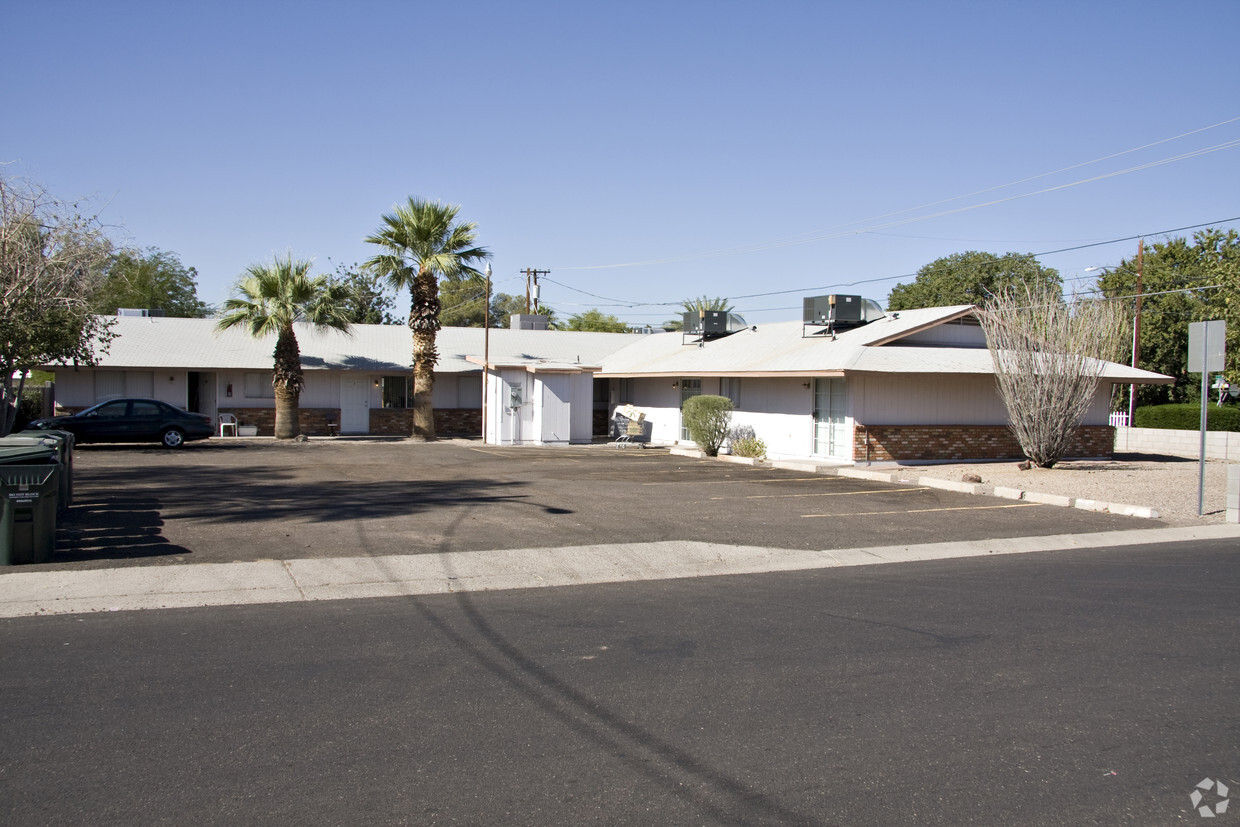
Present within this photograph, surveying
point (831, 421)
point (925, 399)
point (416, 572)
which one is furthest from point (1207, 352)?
point (416, 572)

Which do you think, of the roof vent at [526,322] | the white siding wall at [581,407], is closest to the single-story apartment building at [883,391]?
the white siding wall at [581,407]

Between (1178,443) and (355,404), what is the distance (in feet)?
92.2

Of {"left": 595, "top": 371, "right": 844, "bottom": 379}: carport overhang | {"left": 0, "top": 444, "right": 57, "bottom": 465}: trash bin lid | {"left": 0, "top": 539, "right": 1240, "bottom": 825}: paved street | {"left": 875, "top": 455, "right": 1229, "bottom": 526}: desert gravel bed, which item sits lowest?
{"left": 0, "top": 539, "right": 1240, "bottom": 825}: paved street

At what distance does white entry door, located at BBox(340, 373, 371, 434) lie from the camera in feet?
116

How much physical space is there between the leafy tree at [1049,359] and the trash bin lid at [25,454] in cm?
1903

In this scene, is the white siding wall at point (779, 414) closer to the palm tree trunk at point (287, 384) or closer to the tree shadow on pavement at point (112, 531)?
the palm tree trunk at point (287, 384)

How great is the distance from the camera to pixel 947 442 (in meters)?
25.0

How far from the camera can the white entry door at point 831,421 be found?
2434cm

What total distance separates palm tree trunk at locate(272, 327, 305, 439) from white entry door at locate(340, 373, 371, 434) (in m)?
3.45

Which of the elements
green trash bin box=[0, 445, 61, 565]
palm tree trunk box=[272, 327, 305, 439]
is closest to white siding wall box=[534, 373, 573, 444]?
palm tree trunk box=[272, 327, 305, 439]

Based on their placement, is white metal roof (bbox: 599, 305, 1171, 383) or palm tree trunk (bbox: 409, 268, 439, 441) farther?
palm tree trunk (bbox: 409, 268, 439, 441)

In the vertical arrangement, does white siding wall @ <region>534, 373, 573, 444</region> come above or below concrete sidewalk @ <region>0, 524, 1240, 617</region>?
above

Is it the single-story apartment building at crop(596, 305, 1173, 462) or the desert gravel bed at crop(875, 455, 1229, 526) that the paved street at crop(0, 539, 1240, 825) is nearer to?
the desert gravel bed at crop(875, 455, 1229, 526)

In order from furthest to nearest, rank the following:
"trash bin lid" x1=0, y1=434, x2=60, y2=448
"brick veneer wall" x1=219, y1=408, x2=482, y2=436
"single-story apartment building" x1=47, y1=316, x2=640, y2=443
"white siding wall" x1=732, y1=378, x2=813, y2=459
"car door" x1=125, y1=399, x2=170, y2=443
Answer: "brick veneer wall" x1=219, y1=408, x2=482, y2=436 < "single-story apartment building" x1=47, y1=316, x2=640, y2=443 < "car door" x1=125, y1=399, x2=170, y2=443 < "white siding wall" x1=732, y1=378, x2=813, y2=459 < "trash bin lid" x1=0, y1=434, x2=60, y2=448
